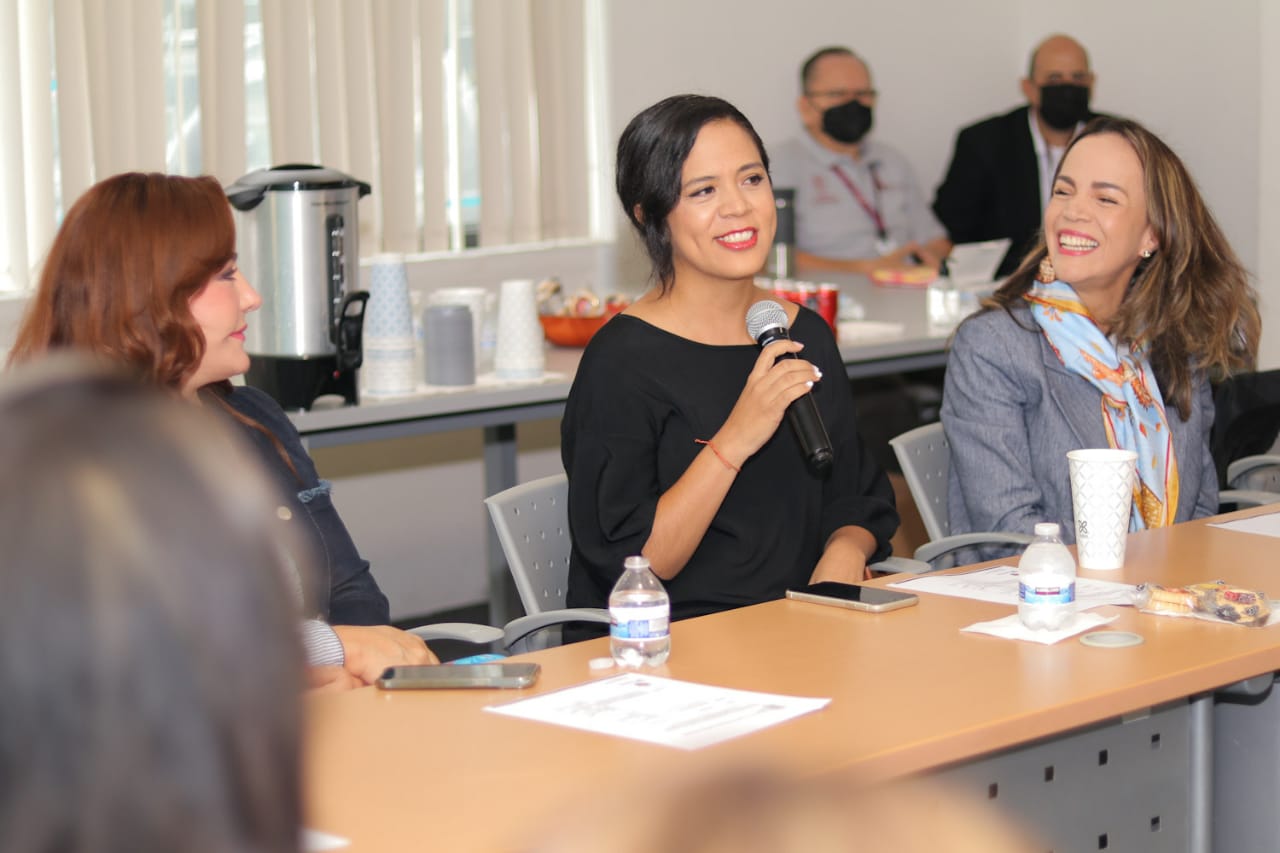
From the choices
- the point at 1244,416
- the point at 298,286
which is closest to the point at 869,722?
the point at 298,286

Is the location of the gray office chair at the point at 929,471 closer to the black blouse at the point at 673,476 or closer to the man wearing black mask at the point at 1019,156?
the black blouse at the point at 673,476

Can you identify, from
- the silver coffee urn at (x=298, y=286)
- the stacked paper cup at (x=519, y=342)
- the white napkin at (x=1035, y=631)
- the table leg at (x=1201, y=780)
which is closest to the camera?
the white napkin at (x=1035, y=631)

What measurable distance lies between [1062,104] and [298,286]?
153 inches

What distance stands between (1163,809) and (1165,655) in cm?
29

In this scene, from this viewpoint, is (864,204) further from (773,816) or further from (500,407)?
(773,816)

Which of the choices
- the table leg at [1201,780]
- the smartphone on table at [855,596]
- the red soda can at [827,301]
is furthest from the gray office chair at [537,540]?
the red soda can at [827,301]

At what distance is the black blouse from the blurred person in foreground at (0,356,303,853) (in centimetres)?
195

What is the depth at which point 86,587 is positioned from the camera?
44 cm

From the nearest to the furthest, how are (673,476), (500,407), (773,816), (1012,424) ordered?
(773,816), (673,476), (1012,424), (500,407)

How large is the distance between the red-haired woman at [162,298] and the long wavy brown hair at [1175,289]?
1427mm

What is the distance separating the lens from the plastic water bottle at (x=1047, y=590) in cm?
191

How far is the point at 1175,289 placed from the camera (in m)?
2.94

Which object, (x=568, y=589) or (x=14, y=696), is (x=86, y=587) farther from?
(x=568, y=589)

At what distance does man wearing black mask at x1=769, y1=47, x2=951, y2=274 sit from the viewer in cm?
586
